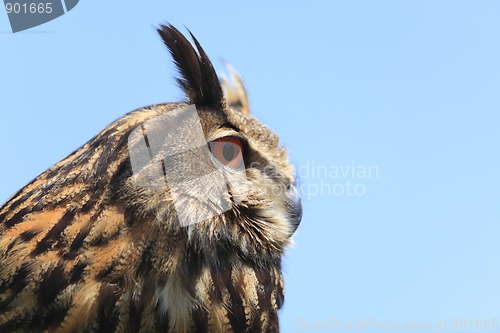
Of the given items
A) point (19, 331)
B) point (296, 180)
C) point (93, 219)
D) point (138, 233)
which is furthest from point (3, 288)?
point (296, 180)

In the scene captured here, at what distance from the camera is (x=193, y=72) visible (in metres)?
A: 2.59

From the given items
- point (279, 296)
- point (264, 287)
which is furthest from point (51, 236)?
point (279, 296)

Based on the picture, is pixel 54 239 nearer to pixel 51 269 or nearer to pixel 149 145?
pixel 51 269

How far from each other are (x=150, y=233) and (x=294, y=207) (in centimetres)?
108

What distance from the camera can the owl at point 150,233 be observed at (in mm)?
2043

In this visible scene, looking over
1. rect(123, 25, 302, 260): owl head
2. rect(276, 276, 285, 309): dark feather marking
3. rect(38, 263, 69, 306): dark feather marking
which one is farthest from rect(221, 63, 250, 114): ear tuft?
rect(38, 263, 69, 306): dark feather marking

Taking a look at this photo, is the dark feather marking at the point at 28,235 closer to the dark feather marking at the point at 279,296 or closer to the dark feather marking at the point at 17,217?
the dark feather marking at the point at 17,217

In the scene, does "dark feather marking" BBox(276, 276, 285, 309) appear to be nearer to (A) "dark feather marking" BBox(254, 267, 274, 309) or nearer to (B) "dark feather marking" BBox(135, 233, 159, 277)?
(A) "dark feather marking" BBox(254, 267, 274, 309)

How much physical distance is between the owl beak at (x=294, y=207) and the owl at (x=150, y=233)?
1.06ft

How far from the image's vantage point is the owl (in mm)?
2043

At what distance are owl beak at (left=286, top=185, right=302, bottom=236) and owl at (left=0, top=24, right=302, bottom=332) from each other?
0.32 meters

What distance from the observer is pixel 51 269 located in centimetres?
203

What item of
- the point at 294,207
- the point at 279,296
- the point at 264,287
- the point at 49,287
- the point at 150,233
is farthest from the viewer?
the point at 294,207

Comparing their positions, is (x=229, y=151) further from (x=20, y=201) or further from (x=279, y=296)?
(x=20, y=201)
